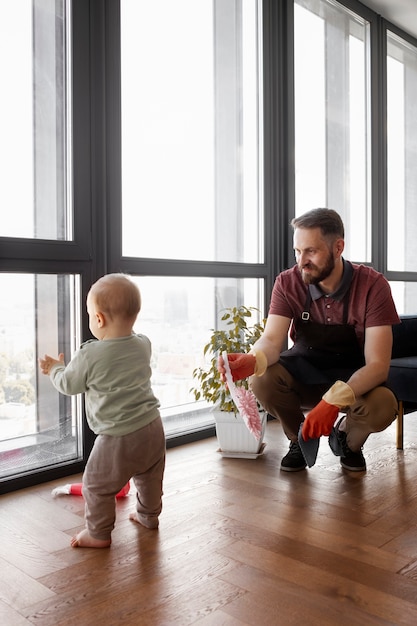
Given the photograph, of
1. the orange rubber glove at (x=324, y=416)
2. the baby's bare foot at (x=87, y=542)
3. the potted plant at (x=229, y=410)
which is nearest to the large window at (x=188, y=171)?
the potted plant at (x=229, y=410)

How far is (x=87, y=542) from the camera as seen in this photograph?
1734 millimetres

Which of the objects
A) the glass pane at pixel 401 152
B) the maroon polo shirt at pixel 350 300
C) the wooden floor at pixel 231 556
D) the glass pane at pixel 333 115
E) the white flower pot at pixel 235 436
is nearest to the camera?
the wooden floor at pixel 231 556

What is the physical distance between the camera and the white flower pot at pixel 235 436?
2613 millimetres

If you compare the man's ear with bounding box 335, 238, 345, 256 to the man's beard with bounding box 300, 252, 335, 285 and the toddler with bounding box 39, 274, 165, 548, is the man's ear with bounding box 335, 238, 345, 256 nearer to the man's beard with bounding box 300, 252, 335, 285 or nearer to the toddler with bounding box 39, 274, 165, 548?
the man's beard with bounding box 300, 252, 335, 285

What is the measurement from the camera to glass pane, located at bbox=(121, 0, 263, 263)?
272cm

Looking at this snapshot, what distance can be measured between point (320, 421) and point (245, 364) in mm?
386

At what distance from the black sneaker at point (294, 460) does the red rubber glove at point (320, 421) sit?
0.47 metres

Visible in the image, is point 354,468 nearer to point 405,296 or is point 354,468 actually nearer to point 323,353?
point 323,353

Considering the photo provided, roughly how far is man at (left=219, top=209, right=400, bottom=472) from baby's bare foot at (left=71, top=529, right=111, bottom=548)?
0.72 m

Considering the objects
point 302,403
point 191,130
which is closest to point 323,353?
point 302,403

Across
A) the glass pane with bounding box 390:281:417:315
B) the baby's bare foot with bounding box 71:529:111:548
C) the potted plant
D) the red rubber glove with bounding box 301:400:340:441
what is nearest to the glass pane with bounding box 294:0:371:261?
the glass pane with bounding box 390:281:417:315

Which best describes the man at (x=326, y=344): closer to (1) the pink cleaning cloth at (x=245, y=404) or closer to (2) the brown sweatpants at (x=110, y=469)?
(1) the pink cleaning cloth at (x=245, y=404)

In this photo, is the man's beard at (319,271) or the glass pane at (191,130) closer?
the man's beard at (319,271)

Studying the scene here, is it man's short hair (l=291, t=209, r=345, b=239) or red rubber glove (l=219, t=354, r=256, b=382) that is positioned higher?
man's short hair (l=291, t=209, r=345, b=239)
